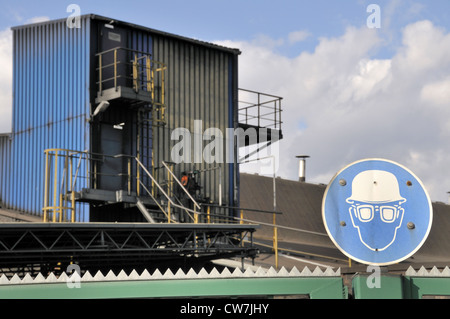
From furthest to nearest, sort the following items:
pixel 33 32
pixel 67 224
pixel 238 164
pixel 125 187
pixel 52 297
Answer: pixel 238 164
pixel 33 32
pixel 125 187
pixel 67 224
pixel 52 297

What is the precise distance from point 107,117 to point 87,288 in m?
16.0

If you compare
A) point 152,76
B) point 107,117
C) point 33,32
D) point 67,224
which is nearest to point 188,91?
point 152,76

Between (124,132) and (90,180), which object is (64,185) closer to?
(90,180)

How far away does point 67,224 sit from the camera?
63.7ft

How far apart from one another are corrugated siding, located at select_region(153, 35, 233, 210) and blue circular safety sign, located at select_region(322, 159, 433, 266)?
17.2 metres

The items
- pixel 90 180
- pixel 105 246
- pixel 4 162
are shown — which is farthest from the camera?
pixel 4 162

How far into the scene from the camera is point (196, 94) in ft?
97.0

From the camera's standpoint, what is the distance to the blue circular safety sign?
34.8 ft

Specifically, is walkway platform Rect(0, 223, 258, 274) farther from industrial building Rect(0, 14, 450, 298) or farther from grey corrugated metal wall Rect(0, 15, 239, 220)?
grey corrugated metal wall Rect(0, 15, 239, 220)

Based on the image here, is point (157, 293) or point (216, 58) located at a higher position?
point (216, 58)

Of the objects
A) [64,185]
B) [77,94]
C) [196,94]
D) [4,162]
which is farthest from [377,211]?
[4,162]

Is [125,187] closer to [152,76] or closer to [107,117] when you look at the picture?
[107,117]

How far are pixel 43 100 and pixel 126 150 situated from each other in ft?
12.9

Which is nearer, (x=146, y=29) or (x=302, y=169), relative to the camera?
(x=146, y=29)
